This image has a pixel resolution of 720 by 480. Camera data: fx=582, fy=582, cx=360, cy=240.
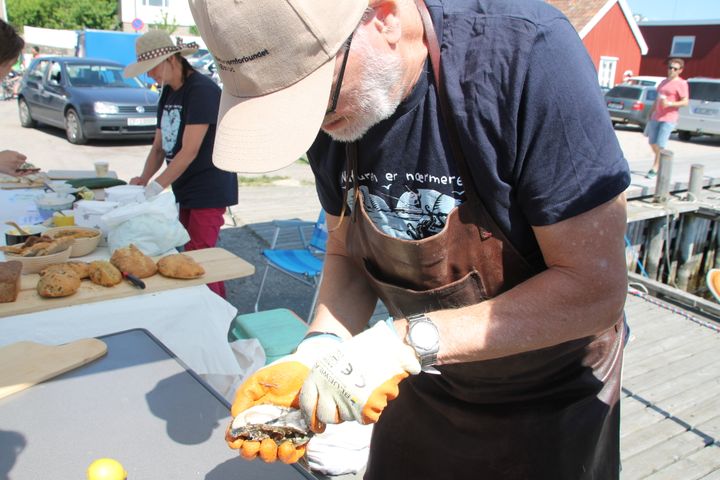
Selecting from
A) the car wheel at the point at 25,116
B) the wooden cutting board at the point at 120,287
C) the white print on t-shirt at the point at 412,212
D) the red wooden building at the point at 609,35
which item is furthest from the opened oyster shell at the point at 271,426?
the red wooden building at the point at 609,35

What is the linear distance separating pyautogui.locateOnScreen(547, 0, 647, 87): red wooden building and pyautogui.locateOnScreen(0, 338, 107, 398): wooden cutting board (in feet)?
89.0

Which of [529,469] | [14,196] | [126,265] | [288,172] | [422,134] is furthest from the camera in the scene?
[288,172]

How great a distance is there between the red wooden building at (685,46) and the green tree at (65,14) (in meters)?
33.6

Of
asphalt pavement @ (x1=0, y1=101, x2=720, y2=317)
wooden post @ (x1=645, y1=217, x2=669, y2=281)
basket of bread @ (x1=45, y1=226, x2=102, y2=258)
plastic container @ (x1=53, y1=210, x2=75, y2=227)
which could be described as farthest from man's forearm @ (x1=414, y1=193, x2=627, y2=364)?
wooden post @ (x1=645, y1=217, x2=669, y2=281)

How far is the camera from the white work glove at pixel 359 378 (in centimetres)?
117

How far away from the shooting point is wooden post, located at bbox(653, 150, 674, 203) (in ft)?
23.3

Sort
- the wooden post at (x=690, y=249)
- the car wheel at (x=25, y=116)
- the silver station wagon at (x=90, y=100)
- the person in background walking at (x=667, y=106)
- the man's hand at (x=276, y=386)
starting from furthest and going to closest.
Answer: the car wheel at (x=25, y=116)
the silver station wagon at (x=90, y=100)
the person in background walking at (x=667, y=106)
the wooden post at (x=690, y=249)
the man's hand at (x=276, y=386)

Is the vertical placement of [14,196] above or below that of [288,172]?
above

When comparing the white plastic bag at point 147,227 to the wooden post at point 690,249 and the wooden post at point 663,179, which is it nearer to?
the wooden post at point 663,179

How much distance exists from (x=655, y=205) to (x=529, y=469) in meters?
6.99

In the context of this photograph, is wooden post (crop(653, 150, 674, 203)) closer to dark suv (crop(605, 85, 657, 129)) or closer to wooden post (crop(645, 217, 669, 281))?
wooden post (crop(645, 217, 669, 281))

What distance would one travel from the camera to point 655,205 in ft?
24.7

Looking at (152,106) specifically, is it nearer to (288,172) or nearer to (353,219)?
(288,172)

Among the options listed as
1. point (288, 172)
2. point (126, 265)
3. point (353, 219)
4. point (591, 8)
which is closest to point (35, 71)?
point (288, 172)
